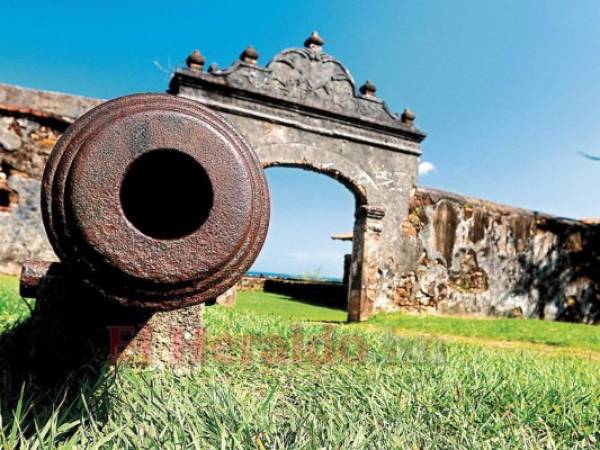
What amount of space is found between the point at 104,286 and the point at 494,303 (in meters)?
9.41


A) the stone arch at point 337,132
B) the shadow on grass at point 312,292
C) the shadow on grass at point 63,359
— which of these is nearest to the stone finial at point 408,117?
the stone arch at point 337,132

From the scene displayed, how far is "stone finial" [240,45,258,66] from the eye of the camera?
7621 millimetres

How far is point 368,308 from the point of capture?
8141 millimetres

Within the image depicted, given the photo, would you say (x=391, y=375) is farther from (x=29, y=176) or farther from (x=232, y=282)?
(x=29, y=176)

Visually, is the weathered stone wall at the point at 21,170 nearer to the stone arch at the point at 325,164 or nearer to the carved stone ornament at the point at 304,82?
the carved stone ornament at the point at 304,82

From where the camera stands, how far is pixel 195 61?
7203mm

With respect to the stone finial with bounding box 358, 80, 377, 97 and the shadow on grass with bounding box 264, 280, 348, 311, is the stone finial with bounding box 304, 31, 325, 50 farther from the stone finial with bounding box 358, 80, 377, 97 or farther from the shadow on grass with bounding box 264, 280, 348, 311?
the shadow on grass with bounding box 264, 280, 348, 311

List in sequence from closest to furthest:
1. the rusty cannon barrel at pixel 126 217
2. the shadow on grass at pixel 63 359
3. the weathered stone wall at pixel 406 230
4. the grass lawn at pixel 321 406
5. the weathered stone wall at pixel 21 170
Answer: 1. the rusty cannon barrel at pixel 126 217
2. the grass lawn at pixel 321 406
3. the shadow on grass at pixel 63 359
4. the weathered stone wall at pixel 21 170
5. the weathered stone wall at pixel 406 230

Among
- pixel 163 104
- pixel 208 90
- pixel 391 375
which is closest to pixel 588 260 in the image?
pixel 208 90

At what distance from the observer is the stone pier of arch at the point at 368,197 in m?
Answer: 6.92

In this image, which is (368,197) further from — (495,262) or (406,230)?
(495,262)

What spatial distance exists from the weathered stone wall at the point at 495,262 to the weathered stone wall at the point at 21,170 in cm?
586

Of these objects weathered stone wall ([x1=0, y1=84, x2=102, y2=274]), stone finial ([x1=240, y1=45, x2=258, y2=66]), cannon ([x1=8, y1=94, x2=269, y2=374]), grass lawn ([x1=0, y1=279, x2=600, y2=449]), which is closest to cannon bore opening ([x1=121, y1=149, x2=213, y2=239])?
cannon ([x1=8, y1=94, x2=269, y2=374])

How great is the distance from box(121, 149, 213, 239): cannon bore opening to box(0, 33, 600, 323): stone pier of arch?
216 inches
